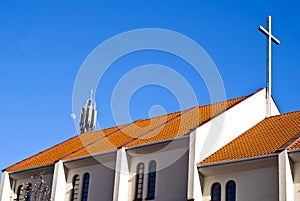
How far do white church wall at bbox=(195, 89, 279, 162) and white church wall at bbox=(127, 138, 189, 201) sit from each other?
94 centimetres

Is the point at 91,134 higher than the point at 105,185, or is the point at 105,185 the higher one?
the point at 91,134

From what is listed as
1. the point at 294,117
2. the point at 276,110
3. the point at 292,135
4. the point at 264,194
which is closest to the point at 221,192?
the point at 264,194

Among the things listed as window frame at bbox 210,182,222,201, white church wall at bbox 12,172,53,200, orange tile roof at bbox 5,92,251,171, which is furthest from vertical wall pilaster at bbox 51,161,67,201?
window frame at bbox 210,182,222,201

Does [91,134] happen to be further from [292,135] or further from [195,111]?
[292,135]

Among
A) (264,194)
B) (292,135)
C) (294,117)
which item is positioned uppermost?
(294,117)

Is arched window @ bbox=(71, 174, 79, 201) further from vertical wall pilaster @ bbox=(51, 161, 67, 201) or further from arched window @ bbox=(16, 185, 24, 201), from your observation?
arched window @ bbox=(16, 185, 24, 201)

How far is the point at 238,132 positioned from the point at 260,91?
12.2ft

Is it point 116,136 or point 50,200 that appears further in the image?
point 116,136

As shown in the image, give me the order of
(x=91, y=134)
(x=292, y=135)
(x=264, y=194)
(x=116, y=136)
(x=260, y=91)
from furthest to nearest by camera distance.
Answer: (x=91, y=134) → (x=116, y=136) → (x=260, y=91) → (x=292, y=135) → (x=264, y=194)

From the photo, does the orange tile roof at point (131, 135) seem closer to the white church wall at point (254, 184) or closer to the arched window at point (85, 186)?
the arched window at point (85, 186)

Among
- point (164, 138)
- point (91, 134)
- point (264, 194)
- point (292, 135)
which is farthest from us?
point (91, 134)

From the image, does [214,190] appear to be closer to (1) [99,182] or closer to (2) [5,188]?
(1) [99,182]

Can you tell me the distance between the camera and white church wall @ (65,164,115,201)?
35094 mm

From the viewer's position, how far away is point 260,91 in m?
36.6
